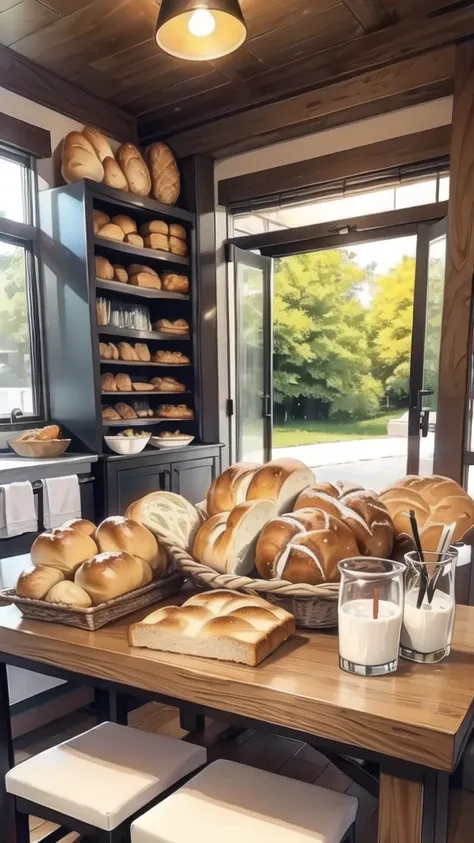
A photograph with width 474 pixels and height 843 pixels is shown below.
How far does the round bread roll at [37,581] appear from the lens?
1.09 m

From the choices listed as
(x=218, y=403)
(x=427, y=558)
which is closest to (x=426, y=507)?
(x=427, y=558)

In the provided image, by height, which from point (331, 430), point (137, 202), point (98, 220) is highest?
point (137, 202)

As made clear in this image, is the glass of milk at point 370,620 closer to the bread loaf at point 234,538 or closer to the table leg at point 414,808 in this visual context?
the table leg at point 414,808

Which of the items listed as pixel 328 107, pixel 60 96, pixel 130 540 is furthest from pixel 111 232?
pixel 130 540

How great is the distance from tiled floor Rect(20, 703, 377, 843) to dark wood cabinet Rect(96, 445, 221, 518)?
1.07 meters

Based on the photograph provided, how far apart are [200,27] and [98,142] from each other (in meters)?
1.45

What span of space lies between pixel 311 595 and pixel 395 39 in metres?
2.73

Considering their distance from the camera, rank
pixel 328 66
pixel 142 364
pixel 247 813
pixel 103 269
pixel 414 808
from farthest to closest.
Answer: pixel 142 364
pixel 103 269
pixel 328 66
pixel 247 813
pixel 414 808

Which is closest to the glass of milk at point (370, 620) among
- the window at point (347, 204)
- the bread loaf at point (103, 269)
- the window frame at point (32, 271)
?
the window frame at point (32, 271)

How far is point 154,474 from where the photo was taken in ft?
10.9

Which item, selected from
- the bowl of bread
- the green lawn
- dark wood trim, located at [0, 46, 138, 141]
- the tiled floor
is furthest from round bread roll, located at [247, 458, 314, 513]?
the green lawn

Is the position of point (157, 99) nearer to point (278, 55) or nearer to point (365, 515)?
point (278, 55)

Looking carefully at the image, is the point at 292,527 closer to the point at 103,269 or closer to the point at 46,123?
the point at 103,269

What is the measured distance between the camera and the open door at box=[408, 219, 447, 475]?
3.09 meters
